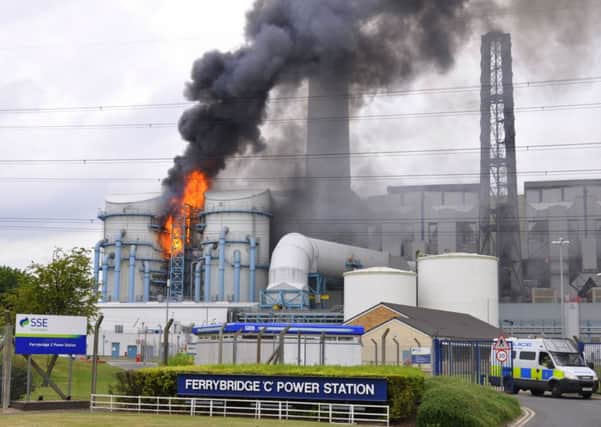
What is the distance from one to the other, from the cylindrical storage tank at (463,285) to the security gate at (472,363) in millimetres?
33572

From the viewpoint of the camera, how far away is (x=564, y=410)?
97.6 ft

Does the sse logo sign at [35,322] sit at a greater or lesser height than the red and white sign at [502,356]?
greater

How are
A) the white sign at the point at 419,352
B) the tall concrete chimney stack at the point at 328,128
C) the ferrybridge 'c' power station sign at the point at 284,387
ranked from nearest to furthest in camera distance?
the ferrybridge 'c' power station sign at the point at 284,387
the white sign at the point at 419,352
the tall concrete chimney stack at the point at 328,128

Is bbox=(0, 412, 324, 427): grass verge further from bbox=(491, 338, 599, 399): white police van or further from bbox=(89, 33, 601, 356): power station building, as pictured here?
bbox=(89, 33, 601, 356): power station building

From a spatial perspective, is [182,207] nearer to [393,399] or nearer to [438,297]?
[438,297]

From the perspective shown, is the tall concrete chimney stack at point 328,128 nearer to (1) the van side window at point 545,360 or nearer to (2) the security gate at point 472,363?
(2) the security gate at point 472,363

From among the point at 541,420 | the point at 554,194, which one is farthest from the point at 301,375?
the point at 554,194

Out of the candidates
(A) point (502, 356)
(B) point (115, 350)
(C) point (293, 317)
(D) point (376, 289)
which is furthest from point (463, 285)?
(A) point (502, 356)

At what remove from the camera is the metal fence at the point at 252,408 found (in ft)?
79.7

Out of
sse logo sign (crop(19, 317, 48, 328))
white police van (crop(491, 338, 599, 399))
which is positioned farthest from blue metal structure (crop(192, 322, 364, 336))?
sse logo sign (crop(19, 317, 48, 328))

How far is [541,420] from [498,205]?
72744 mm

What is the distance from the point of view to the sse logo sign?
2842 centimetres

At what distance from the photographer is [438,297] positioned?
3036 inches

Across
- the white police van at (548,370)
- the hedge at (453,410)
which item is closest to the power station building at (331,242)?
the white police van at (548,370)
